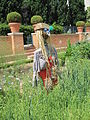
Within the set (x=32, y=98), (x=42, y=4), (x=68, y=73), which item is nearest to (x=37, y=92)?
(x=32, y=98)

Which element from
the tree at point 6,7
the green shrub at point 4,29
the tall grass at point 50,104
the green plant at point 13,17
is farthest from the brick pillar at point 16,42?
the tall grass at point 50,104

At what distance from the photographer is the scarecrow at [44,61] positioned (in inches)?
118

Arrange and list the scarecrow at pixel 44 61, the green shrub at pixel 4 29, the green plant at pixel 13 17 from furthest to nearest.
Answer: the green shrub at pixel 4 29 < the green plant at pixel 13 17 < the scarecrow at pixel 44 61

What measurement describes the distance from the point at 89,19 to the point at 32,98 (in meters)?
20.3

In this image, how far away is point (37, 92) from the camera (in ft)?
7.04

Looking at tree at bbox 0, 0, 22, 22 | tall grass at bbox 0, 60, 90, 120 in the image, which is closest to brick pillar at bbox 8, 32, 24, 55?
tree at bbox 0, 0, 22, 22

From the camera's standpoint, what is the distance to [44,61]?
299 centimetres

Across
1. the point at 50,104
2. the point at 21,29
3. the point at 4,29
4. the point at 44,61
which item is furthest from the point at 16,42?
the point at 50,104

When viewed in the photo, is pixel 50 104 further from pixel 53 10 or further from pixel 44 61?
pixel 53 10

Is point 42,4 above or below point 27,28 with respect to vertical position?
above

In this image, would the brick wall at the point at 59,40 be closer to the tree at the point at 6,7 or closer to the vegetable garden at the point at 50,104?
the tree at the point at 6,7

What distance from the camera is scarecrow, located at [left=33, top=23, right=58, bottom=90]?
2.99 meters

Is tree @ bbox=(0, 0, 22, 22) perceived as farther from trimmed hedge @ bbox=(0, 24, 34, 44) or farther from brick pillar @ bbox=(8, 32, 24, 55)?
brick pillar @ bbox=(8, 32, 24, 55)

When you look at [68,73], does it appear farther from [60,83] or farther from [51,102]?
[51,102]
